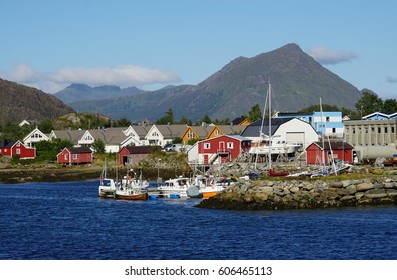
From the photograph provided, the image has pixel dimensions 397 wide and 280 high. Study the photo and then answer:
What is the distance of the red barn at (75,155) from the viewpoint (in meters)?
106

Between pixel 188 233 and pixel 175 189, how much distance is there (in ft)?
74.7

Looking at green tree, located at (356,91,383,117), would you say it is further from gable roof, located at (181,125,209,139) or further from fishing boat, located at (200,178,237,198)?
fishing boat, located at (200,178,237,198)

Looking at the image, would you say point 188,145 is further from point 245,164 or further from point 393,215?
point 393,215

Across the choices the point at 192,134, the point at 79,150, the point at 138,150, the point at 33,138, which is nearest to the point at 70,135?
the point at 33,138

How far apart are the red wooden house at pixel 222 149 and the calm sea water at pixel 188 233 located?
3151 centimetres

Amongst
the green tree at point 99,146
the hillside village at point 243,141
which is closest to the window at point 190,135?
the hillside village at point 243,141

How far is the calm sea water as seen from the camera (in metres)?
36.3

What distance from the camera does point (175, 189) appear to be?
6538cm

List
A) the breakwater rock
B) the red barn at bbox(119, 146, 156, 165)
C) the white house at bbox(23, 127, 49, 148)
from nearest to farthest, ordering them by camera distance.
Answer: the breakwater rock, the red barn at bbox(119, 146, 156, 165), the white house at bbox(23, 127, 49, 148)

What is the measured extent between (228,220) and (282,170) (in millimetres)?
28256

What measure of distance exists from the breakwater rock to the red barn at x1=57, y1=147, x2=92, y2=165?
54.5 m

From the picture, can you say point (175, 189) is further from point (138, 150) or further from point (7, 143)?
point (7, 143)

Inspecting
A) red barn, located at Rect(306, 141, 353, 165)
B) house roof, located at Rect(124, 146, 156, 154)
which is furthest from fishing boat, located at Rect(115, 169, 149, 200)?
house roof, located at Rect(124, 146, 156, 154)
